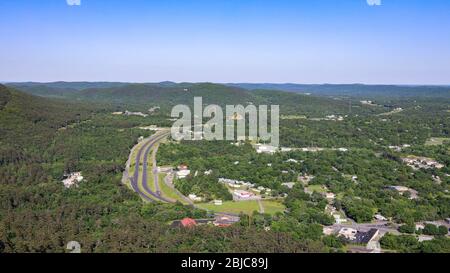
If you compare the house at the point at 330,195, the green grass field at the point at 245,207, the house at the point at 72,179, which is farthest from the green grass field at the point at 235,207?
the house at the point at 72,179

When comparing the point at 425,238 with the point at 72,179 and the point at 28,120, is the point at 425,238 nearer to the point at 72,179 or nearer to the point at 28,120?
the point at 72,179

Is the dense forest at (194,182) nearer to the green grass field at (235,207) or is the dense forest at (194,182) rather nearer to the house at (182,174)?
the green grass field at (235,207)

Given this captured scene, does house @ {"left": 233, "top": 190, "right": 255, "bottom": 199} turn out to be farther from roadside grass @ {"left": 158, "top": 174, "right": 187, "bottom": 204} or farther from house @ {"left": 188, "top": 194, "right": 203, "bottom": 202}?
roadside grass @ {"left": 158, "top": 174, "right": 187, "bottom": 204}

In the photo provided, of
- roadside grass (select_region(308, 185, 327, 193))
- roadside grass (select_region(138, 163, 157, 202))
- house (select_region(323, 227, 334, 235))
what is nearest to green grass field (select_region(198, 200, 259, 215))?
roadside grass (select_region(138, 163, 157, 202))

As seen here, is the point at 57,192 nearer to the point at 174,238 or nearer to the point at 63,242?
the point at 63,242

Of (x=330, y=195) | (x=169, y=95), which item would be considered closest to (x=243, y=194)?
(x=330, y=195)

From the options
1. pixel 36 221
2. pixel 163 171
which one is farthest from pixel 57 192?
pixel 163 171
